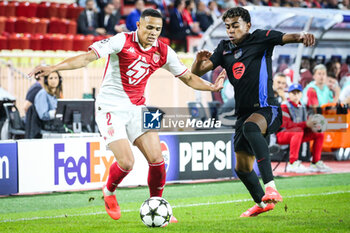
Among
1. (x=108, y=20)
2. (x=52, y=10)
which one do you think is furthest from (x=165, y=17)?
(x=52, y=10)

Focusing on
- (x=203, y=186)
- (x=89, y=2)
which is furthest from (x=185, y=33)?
(x=203, y=186)

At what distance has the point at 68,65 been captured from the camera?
620cm

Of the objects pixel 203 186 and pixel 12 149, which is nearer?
pixel 12 149

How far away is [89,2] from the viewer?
18531 millimetres

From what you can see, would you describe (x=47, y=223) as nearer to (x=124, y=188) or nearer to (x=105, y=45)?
(x=105, y=45)

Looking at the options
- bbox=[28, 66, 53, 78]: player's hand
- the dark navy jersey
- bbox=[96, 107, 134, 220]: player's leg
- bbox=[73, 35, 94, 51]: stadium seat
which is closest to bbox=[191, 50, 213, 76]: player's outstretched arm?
the dark navy jersey

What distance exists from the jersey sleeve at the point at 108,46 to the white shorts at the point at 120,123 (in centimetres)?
61

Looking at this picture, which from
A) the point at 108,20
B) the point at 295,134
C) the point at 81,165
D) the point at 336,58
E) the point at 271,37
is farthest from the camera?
the point at 108,20

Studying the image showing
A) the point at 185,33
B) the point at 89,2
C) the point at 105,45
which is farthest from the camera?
the point at 185,33

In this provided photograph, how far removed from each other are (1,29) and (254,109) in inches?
465

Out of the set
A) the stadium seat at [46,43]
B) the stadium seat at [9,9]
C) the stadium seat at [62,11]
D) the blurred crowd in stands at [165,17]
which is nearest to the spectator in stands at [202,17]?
the blurred crowd in stands at [165,17]

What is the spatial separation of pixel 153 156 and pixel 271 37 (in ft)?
5.61

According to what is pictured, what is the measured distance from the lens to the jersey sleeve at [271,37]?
6699 mm

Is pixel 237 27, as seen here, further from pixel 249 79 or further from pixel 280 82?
pixel 280 82
